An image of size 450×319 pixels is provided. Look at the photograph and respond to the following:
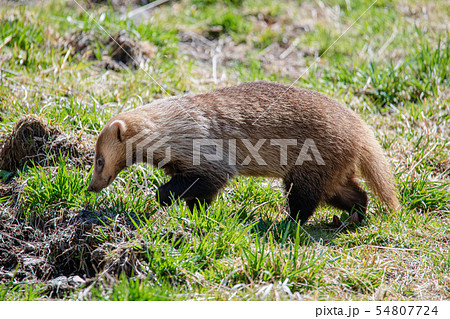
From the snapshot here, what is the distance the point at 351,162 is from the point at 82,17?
478cm

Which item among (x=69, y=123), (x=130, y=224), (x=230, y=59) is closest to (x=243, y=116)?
(x=130, y=224)

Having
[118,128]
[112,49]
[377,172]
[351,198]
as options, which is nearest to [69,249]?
[118,128]

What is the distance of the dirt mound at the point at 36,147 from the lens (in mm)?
4906

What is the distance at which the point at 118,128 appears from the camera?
425 centimetres

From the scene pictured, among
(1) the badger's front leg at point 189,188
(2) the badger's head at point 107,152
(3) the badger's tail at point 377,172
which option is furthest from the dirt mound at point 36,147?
(3) the badger's tail at point 377,172

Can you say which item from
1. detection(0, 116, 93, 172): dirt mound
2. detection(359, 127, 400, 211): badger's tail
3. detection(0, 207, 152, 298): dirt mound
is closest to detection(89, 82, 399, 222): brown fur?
detection(359, 127, 400, 211): badger's tail

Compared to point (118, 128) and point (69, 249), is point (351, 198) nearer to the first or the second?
point (118, 128)

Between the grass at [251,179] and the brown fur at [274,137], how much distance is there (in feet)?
0.72

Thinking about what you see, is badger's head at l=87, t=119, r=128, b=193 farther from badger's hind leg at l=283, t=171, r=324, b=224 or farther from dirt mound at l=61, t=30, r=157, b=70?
dirt mound at l=61, t=30, r=157, b=70

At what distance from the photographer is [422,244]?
13.8 ft

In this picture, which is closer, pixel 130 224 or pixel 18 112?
pixel 130 224

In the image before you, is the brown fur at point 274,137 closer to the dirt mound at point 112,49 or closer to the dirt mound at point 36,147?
the dirt mound at point 36,147

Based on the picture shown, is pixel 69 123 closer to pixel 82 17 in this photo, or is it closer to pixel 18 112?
pixel 18 112

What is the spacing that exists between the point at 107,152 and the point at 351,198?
224 cm
